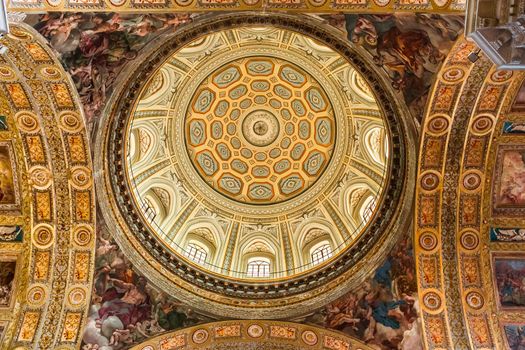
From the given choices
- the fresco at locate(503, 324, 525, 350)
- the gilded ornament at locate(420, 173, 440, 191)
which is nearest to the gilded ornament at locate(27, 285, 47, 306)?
the gilded ornament at locate(420, 173, 440, 191)

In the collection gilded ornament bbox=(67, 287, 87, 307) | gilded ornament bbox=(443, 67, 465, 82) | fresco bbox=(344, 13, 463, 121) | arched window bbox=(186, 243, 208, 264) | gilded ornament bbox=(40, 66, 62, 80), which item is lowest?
gilded ornament bbox=(67, 287, 87, 307)

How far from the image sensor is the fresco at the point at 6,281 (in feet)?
53.9

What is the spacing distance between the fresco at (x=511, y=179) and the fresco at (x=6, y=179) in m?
15.5

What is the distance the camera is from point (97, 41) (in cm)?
1345

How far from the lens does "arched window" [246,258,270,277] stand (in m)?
20.9

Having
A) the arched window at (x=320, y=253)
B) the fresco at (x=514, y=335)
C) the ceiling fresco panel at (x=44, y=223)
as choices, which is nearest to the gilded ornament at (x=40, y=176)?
the ceiling fresco panel at (x=44, y=223)

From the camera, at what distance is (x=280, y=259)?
2158 centimetres

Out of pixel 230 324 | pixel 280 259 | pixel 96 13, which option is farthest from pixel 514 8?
pixel 280 259

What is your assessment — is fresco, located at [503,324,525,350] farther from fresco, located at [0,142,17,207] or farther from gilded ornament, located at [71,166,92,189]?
fresco, located at [0,142,17,207]

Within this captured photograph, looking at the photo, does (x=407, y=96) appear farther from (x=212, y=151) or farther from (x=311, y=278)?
(x=212, y=151)

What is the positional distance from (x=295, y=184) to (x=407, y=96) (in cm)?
1067

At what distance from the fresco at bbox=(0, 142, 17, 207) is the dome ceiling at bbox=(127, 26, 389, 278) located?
12.8 feet

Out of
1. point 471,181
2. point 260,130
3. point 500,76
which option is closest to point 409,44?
point 500,76

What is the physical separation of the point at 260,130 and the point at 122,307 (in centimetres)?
1156
